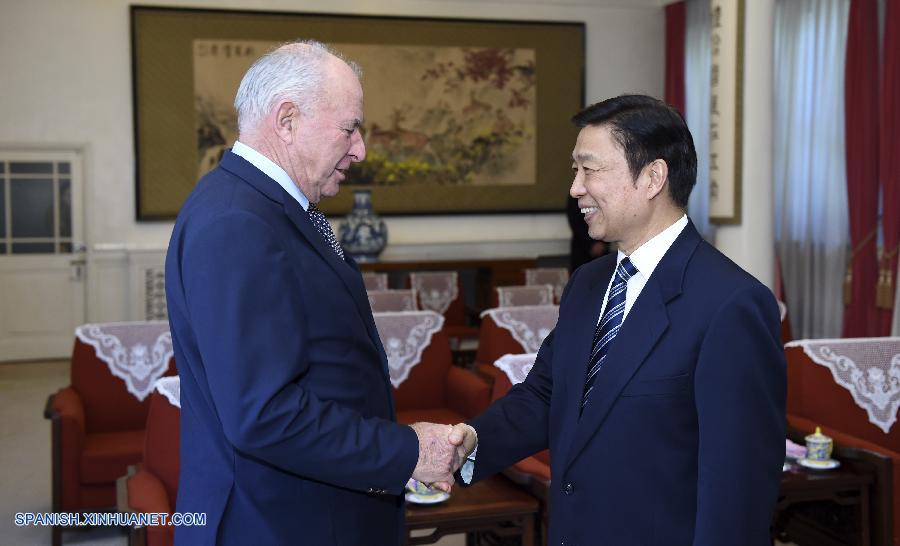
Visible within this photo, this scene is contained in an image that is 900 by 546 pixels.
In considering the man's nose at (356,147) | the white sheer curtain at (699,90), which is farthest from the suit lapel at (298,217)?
the white sheer curtain at (699,90)

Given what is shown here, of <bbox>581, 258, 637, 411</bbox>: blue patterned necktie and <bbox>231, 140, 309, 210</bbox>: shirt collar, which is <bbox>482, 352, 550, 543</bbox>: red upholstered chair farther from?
<bbox>231, 140, 309, 210</bbox>: shirt collar

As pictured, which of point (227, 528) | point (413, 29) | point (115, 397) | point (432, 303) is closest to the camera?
point (227, 528)

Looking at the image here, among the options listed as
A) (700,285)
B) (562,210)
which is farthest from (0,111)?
(700,285)

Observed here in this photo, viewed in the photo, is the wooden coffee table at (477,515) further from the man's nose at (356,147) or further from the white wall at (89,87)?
the white wall at (89,87)

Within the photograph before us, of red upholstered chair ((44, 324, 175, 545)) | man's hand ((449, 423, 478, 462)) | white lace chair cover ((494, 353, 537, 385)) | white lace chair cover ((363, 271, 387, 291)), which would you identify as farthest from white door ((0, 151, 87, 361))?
man's hand ((449, 423, 478, 462))

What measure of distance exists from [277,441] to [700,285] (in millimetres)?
875

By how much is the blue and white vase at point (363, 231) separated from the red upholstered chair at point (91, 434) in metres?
5.59

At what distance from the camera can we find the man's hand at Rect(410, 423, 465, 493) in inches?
79.3

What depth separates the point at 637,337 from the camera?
1995 mm

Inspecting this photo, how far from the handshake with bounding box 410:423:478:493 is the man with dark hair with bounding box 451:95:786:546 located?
49 mm

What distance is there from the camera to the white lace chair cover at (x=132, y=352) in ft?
17.7

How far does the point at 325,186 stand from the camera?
2.04 metres

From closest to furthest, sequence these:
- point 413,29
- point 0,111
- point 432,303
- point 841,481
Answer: point 841,481
point 432,303
point 0,111
point 413,29

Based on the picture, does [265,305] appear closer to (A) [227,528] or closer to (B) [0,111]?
(A) [227,528]
